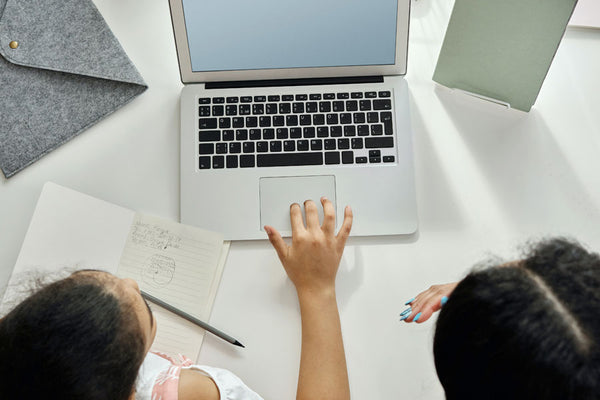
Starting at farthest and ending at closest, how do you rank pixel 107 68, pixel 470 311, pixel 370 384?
pixel 107 68
pixel 370 384
pixel 470 311

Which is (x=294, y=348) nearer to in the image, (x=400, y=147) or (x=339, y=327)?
(x=339, y=327)

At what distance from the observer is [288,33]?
0.68m

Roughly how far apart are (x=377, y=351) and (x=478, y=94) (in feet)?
1.21

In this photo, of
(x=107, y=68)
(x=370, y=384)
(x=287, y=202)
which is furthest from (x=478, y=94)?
(x=107, y=68)

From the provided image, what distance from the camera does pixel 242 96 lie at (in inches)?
28.4

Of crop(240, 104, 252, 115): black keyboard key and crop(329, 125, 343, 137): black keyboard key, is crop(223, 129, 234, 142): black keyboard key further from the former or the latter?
crop(329, 125, 343, 137): black keyboard key

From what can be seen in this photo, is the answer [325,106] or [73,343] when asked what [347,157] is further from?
[73,343]

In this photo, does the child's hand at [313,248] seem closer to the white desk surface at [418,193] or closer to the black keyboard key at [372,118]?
the white desk surface at [418,193]

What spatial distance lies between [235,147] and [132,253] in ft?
0.62

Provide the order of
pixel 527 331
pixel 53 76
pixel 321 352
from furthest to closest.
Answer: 1. pixel 53 76
2. pixel 321 352
3. pixel 527 331

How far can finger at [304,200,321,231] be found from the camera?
0.68 m

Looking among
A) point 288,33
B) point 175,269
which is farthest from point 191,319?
point 288,33

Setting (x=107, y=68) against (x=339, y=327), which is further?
(x=107, y=68)

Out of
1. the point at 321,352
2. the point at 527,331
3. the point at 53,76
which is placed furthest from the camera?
the point at 53,76
